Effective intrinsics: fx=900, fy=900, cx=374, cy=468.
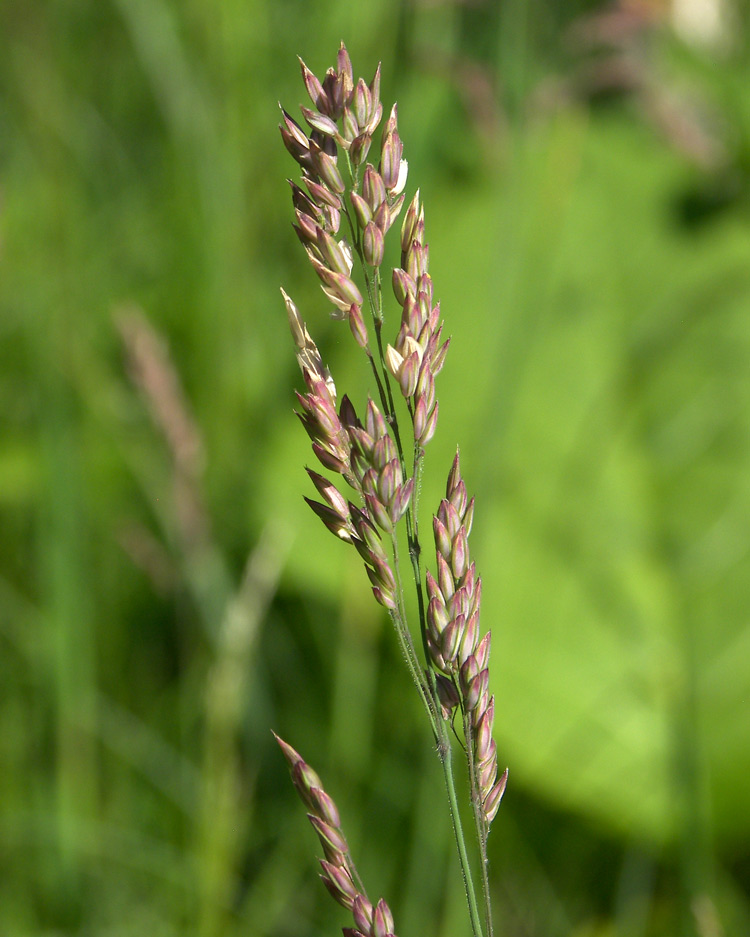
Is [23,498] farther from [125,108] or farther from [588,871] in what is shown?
[125,108]

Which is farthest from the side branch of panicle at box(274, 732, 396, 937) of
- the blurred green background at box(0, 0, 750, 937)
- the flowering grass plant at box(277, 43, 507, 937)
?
the blurred green background at box(0, 0, 750, 937)

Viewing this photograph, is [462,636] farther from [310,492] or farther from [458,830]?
[310,492]

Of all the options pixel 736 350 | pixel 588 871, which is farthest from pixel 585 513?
pixel 588 871

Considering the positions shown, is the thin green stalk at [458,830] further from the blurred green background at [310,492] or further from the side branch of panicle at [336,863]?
the blurred green background at [310,492]

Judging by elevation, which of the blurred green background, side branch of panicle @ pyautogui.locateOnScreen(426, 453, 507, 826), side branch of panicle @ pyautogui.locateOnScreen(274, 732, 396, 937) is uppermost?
→ the blurred green background

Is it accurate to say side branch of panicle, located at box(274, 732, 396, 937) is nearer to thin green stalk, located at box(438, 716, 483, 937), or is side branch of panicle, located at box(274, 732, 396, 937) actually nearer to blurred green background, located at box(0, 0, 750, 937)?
thin green stalk, located at box(438, 716, 483, 937)

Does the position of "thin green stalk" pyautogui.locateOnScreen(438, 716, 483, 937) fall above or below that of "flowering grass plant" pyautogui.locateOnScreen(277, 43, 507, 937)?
below
